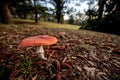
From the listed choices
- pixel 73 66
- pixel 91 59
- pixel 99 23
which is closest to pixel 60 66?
pixel 73 66

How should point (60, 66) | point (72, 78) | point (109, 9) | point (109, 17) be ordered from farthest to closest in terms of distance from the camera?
1. point (109, 9)
2. point (109, 17)
3. point (60, 66)
4. point (72, 78)

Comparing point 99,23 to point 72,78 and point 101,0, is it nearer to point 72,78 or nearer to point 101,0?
point 101,0

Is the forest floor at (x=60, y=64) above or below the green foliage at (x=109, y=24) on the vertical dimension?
below

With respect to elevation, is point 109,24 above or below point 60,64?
above

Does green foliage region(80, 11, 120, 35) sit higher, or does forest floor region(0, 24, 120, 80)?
green foliage region(80, 11, 120, 35)

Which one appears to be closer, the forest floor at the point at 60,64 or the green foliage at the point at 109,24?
the forest floor at the point at 60,64

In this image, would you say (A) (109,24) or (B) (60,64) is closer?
(B) (60,64)

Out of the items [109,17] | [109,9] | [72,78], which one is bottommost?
[72,78]

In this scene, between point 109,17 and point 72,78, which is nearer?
point 72,78

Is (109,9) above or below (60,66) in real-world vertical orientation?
above

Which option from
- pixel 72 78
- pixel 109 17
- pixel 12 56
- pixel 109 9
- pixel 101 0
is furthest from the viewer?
pixel 101 0

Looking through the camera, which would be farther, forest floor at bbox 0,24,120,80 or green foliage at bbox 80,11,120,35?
green foliage at bbox 80,11,120,35
